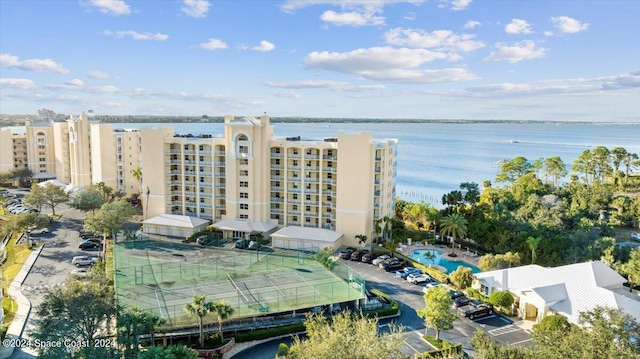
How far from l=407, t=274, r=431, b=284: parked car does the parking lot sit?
15.5 inches

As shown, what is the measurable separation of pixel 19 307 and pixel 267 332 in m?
19.5

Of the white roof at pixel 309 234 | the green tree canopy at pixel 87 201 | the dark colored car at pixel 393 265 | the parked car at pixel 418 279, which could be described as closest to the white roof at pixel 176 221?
the green tree canopy at pixel 87 201

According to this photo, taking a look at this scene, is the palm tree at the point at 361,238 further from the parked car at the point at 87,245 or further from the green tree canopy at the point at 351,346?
the green tree canopy at the point at 351,346

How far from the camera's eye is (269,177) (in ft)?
188

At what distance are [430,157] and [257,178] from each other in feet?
423

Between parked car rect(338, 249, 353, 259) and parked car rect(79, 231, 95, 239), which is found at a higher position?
parked car rect(79, 231, 95, 239)

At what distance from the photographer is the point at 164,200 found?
6022 centimetres

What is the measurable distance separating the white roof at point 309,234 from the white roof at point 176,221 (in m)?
11.2

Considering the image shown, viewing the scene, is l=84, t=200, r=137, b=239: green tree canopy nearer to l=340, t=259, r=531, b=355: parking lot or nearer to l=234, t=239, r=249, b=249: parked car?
l=234, t=239, r=249, b=249: parked car

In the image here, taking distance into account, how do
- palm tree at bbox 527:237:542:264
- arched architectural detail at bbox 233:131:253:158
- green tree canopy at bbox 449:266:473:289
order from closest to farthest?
green tree canopy at bbox 449:266:473:289 < palm tree at bbox 527:237:542:264 < arched architectural detail at bbox 233:131:253:158

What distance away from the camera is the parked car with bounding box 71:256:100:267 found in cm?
4309

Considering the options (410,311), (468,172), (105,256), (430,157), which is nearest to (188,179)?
(105,256)

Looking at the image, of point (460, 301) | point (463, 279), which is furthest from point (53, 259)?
point (463, 279)

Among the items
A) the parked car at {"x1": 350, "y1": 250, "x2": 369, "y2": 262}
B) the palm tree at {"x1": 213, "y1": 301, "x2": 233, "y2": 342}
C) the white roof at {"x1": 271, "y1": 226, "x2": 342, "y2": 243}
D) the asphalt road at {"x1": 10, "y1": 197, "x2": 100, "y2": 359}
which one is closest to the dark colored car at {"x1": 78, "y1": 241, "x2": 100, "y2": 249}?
the asphalt road at {"x1": 10, "y1": 197, "x2": 100, "y2": 359}
